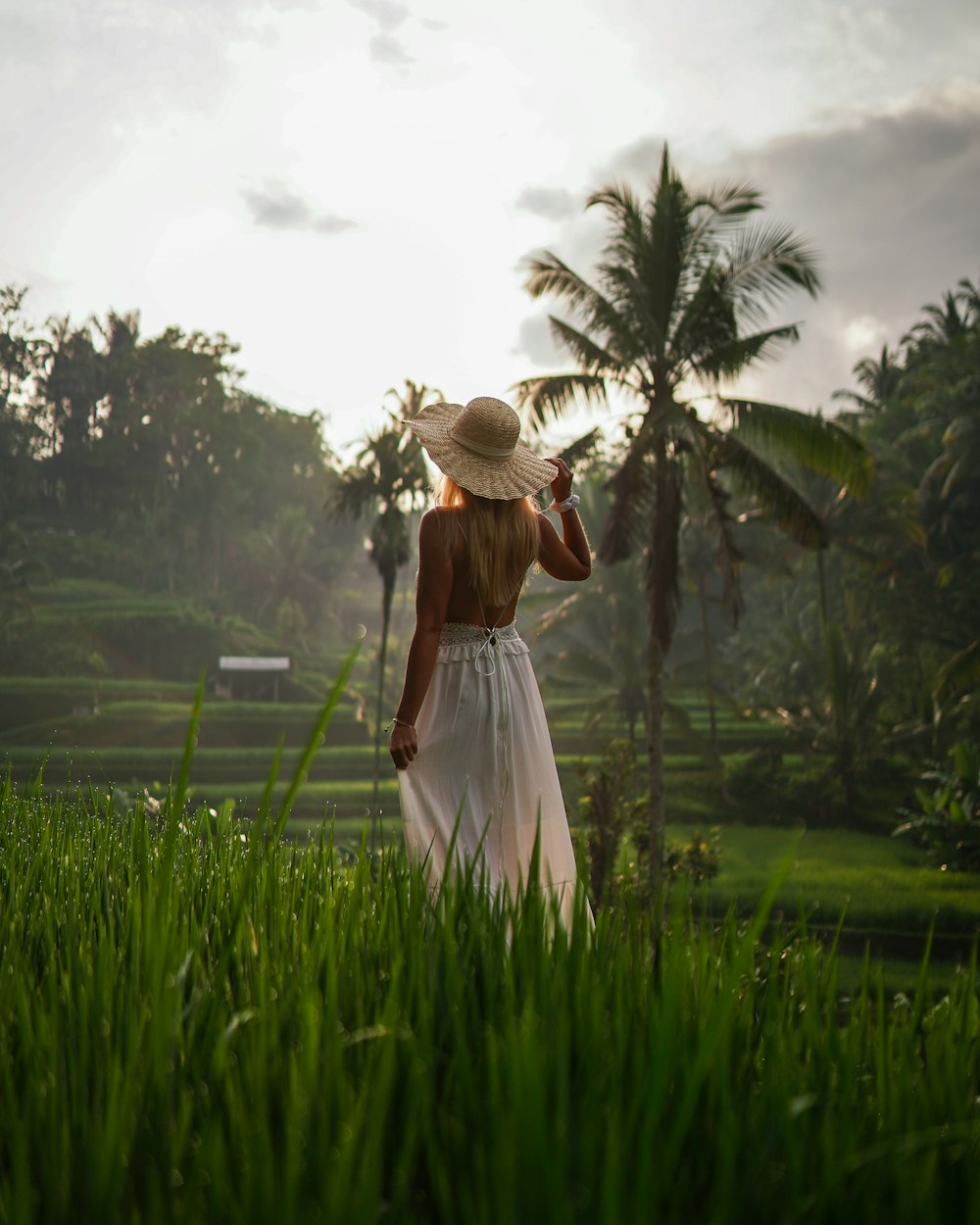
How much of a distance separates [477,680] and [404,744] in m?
0.21

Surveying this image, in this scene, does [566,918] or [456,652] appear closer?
[566,918]

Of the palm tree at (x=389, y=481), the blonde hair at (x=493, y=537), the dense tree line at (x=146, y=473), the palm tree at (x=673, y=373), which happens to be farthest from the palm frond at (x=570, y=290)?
the dense tree line at (x=146, y=473)

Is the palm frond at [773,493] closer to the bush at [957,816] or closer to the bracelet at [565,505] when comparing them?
the bush at [957,816]

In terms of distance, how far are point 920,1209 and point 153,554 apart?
153 ft

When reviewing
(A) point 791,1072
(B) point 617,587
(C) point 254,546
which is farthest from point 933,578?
(A) point 791,1072

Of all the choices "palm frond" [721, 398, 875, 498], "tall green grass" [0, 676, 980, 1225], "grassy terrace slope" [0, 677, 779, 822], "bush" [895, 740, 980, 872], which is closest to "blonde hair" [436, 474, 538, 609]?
"tall green grass" [0, 676, 980, 1225]

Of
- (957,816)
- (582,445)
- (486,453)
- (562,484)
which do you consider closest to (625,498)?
(582,445)

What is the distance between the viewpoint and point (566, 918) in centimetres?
242

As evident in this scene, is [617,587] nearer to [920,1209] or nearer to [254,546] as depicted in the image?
[254,546]

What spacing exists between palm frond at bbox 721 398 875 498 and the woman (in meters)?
10.4

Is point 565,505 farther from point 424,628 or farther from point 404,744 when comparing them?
point 404,744

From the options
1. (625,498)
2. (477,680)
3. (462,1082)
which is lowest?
(462,1082)

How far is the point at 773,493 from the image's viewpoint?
516 inches

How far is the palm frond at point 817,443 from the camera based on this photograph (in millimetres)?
12516
